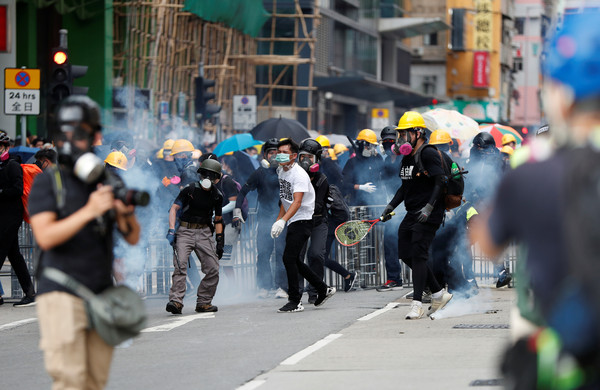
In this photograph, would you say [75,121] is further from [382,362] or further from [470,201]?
[470,201]

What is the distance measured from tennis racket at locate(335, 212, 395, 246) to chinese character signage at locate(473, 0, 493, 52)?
75189 millimetres

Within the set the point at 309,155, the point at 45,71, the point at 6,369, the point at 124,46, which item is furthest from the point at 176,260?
the point at 124,46

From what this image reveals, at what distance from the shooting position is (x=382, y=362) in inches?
355

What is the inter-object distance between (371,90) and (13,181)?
4244 centimetres

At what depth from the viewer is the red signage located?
87.8m

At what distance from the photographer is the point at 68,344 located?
5.53 meters

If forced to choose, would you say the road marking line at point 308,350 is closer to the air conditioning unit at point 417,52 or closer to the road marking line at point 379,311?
the road marking line at point 379,311

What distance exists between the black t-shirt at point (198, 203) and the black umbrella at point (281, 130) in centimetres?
849

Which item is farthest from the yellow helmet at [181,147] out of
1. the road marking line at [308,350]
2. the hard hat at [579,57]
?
the hard hat at [579,57]

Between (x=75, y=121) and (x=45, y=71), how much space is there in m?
25.0

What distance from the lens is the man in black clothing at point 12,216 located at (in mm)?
13602

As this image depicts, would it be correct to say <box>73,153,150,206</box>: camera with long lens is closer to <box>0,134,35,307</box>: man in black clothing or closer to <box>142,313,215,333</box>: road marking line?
<box>142,313,215,333</box>: road marking line

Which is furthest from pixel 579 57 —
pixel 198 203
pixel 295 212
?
pixel 198 203

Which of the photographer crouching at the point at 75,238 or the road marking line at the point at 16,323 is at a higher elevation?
the photographer crouching at the point at 75,238
